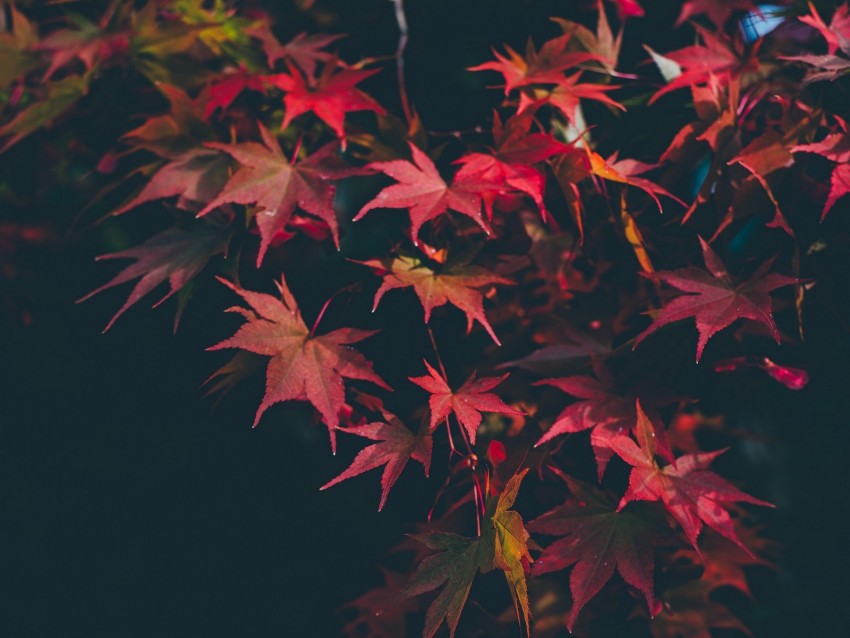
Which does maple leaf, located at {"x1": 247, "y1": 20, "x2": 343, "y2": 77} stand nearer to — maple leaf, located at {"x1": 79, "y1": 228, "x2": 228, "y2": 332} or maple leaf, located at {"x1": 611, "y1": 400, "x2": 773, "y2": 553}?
maple leaf, located at {"x1": 79, "y1": 228, "x2": 228, "y2": 332}

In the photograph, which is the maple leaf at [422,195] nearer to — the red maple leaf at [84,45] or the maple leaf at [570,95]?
the maple leaf at [570,95]

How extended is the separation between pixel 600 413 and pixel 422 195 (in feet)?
1.11

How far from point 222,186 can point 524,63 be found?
466mm

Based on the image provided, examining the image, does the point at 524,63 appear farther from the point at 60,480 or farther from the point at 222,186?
the point at 60,480

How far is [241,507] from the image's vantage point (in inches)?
46.9

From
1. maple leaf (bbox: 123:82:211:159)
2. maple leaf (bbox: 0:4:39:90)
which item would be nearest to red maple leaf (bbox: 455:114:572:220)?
maple leaf (bbox: 123:82:211:159)

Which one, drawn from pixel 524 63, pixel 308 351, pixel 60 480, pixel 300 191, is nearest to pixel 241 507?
pixel 60 480

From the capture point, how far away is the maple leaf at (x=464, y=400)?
76 centimetres

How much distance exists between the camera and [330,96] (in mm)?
926

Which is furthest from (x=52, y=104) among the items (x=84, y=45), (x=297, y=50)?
(x=297, y=50)

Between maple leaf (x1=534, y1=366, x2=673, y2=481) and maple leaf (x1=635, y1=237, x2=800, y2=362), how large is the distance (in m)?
0.08

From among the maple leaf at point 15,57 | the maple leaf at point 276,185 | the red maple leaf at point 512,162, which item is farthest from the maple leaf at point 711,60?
the maple leaf at point 15,57

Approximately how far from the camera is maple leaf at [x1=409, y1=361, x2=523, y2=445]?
76cm

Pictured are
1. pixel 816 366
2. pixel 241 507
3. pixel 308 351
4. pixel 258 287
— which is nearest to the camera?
pixel 308 351
